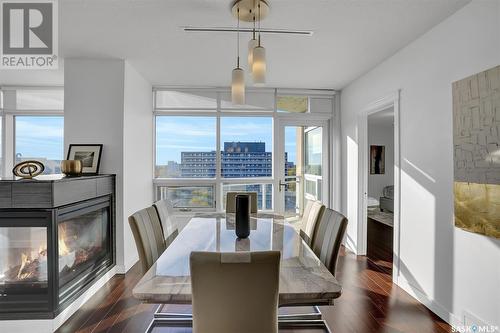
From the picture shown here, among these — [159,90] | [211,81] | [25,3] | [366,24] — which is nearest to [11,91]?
[159,90]

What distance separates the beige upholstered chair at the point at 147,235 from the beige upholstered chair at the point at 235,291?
80cm

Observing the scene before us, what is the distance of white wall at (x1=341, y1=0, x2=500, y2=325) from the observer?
2.04 metres

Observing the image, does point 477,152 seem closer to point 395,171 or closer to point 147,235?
point 395,171

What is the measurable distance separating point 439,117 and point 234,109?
300cm

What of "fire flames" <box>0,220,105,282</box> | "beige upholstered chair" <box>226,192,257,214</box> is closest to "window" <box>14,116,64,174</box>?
"fire flames" <box>0,220,105,282</box>

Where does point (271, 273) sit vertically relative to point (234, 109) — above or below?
below

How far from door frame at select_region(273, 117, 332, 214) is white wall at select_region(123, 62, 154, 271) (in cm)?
207

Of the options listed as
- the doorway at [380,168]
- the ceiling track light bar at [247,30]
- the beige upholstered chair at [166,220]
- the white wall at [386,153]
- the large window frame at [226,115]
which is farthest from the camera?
the white wall at [386,153]

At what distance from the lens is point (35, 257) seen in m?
2.33

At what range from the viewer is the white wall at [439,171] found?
2.04 m

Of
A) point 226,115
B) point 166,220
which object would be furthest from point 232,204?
point 226,115

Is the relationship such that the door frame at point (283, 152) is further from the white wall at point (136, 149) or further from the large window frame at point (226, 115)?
the white wall at point (136, 149)

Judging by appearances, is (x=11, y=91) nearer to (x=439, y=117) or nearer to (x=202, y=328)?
(x=202, y=328)

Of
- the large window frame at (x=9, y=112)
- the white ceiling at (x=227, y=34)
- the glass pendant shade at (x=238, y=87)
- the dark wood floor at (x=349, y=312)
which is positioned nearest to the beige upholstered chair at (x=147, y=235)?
the dark wood floor at (x=349, y=312)
